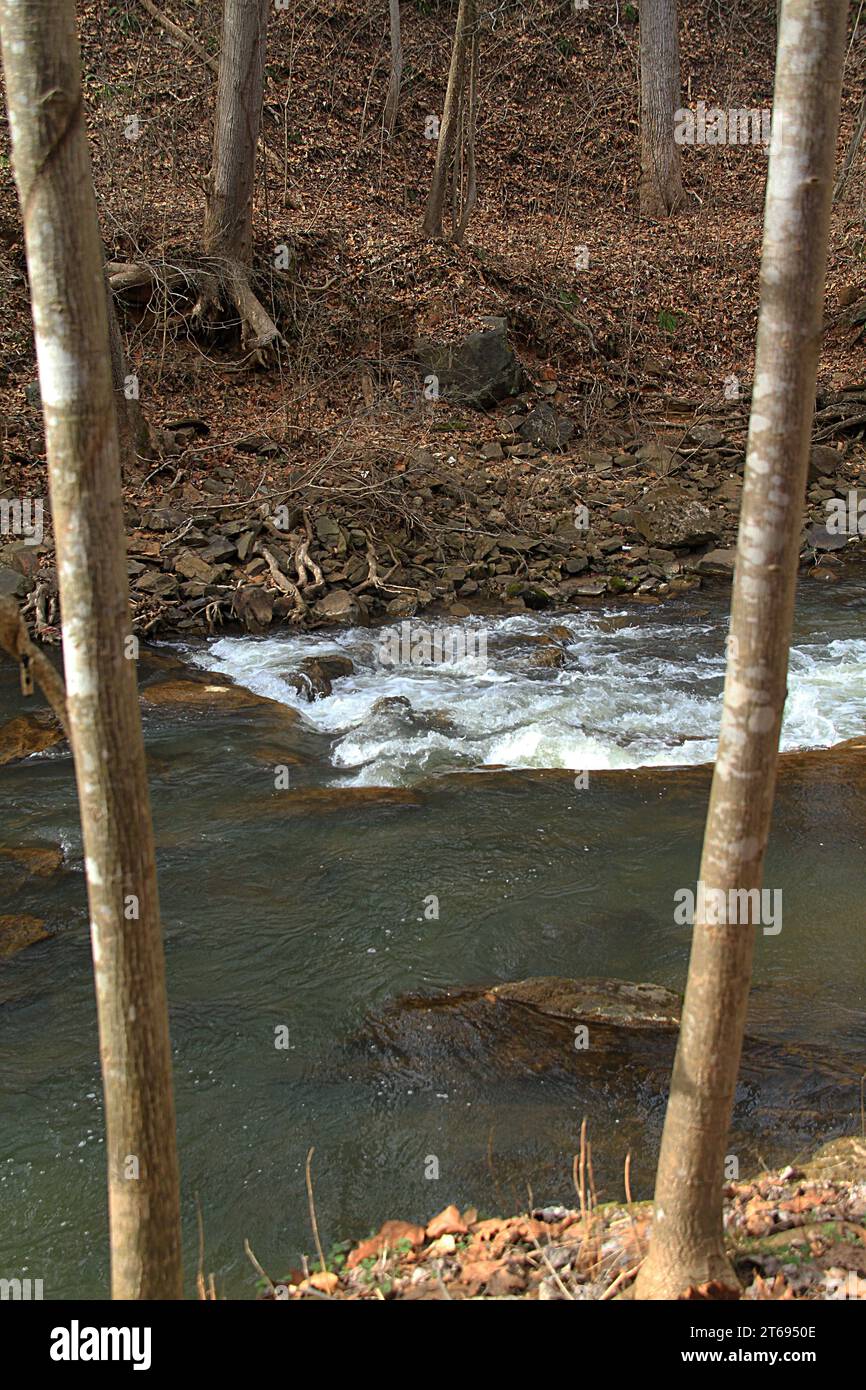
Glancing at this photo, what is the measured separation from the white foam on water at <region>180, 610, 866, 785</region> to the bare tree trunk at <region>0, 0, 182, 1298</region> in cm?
613

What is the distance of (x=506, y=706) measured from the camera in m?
10.2

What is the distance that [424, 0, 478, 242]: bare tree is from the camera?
17.6 metres

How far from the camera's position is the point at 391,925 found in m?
6.78

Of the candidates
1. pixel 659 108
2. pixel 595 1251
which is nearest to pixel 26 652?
pixel 595 1251

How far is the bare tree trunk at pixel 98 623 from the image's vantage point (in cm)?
228

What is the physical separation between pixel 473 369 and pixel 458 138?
17.7 ft

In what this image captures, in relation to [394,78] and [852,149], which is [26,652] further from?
[394,78]

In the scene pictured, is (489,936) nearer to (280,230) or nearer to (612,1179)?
(612,1179)

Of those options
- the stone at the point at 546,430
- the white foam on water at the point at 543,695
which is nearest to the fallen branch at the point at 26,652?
the white foam on water at the point at 543,695

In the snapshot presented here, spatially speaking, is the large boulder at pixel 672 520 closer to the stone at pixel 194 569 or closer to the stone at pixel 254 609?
the stone at pixel 254 609

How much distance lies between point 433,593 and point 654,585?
2701 mm

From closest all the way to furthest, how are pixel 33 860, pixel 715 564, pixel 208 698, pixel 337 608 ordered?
pixel 33 860 → pixel 208 698 → pixel 337 608 → pixel 715 564

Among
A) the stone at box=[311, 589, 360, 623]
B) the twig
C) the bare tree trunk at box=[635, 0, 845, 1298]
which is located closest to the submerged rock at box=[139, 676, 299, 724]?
the stone at box=[311, 589, 360, 623]
